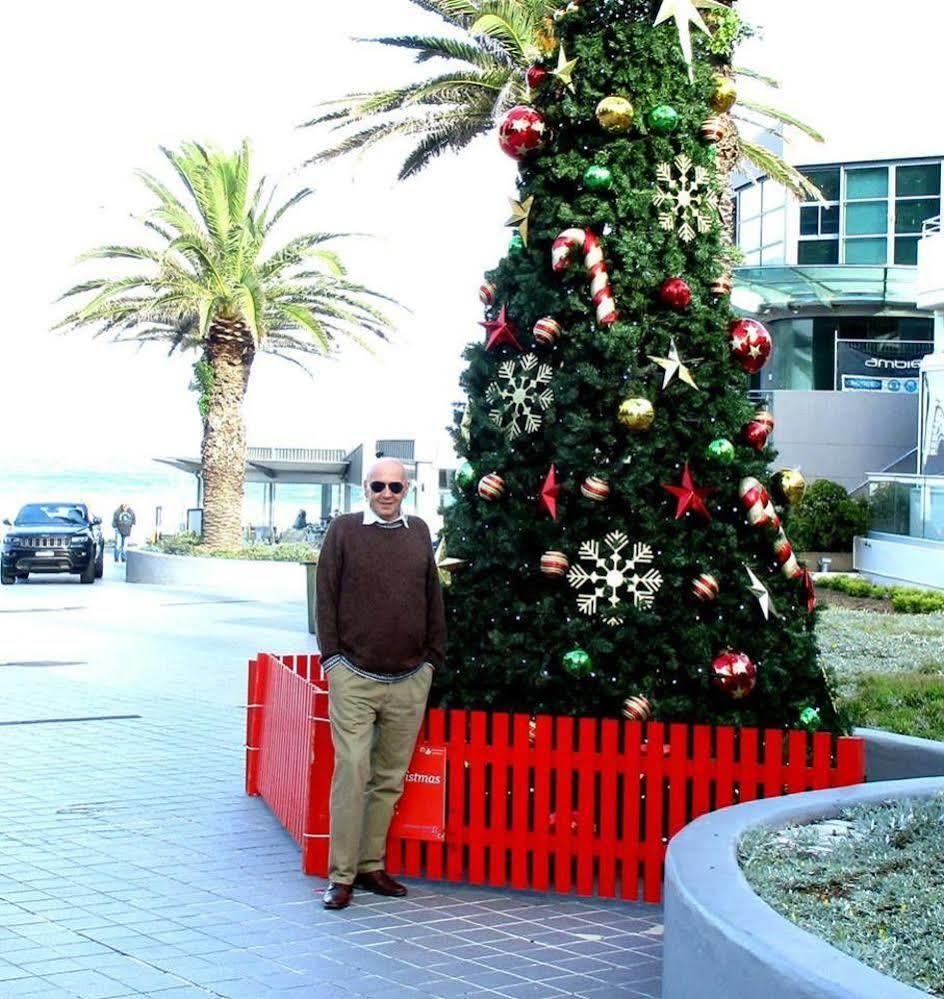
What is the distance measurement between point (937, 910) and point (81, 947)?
125 inches

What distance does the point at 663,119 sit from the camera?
23.4 ft

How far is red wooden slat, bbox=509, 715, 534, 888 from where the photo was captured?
6.68 meters

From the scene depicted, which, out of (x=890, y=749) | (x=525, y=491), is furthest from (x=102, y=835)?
(x=890, y=749)

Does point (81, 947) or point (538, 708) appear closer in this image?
point (81, 947)

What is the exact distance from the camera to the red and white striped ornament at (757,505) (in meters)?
6.85

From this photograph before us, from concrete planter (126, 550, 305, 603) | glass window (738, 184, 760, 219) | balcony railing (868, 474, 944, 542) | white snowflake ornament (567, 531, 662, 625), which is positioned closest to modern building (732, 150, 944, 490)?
glass window (738, 184, 760, 219)

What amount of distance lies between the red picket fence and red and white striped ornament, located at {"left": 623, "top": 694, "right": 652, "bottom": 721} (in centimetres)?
7

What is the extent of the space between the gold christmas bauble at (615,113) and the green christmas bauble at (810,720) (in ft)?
9.21

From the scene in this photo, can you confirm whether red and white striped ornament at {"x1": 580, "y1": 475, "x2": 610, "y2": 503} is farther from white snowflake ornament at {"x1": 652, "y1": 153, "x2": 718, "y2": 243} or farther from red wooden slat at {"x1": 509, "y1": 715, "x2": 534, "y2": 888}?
white snowflake ornament at {"x1": 652, "y1": 153, "x2": 718, "y2": 243}

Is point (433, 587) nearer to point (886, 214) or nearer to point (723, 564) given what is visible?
point (723, 564)

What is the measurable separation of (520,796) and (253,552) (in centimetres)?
2498

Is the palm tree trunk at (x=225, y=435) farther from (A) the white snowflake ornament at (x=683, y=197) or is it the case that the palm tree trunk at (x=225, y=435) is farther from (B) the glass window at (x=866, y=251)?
(A) the white snowflake ornament at (x=683, y=197)

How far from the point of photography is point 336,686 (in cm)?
650

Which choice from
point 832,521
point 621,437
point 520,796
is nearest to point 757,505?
point 621,437
